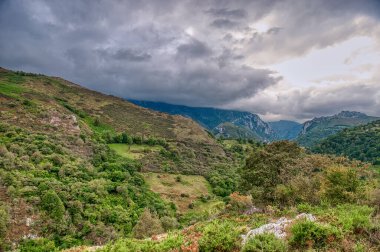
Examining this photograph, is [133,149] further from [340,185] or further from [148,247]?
[148,247]

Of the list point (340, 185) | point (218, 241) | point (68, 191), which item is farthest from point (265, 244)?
point (68, 191)

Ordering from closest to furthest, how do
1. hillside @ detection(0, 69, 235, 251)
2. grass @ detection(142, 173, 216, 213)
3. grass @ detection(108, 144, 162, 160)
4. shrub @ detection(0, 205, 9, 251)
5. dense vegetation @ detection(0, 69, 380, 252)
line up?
dense vegetation @ detection(0, 69, 380, 252)
shrub @ detection(0, 205, 9, 251)
hillside @ detection(0, 69, 235, 251)
grass @ detection(142, 173, 216, 213)
grass @ detection(108, 144, 162, 160)

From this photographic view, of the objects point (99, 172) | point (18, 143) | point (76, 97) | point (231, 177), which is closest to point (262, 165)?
point (99, 172)

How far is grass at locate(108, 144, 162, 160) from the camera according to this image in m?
113

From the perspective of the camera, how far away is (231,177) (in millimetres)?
118688

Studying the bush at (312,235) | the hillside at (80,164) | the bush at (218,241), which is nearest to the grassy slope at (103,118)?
the hillside at (80,164)

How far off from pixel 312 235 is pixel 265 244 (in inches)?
101

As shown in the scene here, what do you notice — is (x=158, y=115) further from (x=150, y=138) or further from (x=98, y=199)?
(x=98, y=199)

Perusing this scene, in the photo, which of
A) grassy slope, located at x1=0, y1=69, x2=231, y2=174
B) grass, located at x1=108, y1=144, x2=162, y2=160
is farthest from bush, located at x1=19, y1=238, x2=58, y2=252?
grass, located at x1=108, y1=144, x2=162, y2=160

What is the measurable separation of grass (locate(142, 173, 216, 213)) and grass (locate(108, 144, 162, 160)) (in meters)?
13.7

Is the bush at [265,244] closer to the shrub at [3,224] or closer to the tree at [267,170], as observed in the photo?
the tree at [267,170]

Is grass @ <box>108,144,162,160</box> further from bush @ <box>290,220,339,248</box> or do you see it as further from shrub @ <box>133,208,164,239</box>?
bush @ <box>290,220,339,248</box>

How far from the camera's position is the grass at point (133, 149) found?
371 ft

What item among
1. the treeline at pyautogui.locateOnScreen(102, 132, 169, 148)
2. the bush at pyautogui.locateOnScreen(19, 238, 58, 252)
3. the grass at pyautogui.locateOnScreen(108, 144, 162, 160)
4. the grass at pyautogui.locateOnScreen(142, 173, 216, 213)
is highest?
the treeline at pyautogui.locateOnScreen(102, 132, 169, 148)
